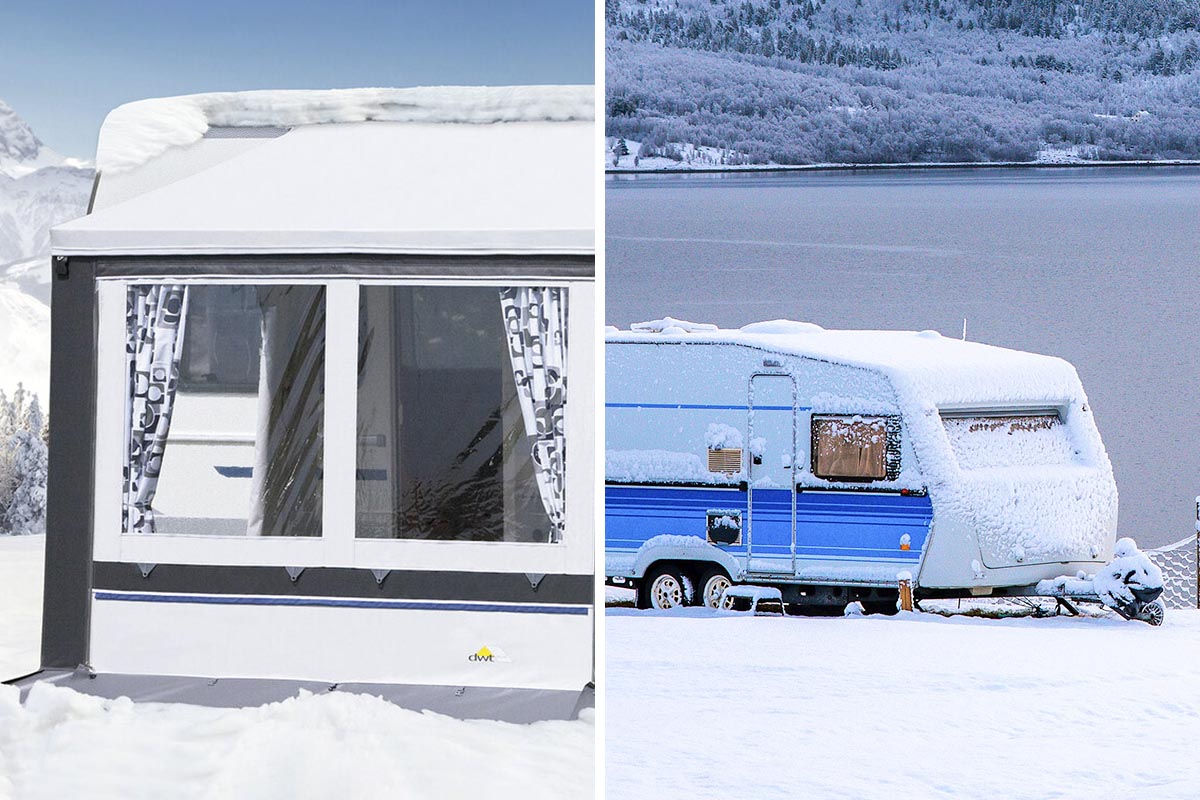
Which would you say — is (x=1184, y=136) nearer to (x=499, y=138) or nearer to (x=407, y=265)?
(x=499, y=138)

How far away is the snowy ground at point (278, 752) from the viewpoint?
2906 millimetres

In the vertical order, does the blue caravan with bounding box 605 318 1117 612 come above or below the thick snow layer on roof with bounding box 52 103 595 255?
below

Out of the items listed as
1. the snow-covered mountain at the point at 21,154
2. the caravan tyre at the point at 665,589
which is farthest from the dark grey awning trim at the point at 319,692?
the snow-covered mountain at the point at 21,154

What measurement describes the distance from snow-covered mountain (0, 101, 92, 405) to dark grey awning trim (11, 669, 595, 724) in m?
8.50

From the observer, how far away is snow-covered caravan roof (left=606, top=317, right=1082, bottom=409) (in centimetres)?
393

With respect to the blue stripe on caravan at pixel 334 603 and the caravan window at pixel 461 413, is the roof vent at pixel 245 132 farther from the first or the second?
the blue stripe on caravan at pixel 334 603

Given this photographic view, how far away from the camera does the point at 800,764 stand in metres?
3.63

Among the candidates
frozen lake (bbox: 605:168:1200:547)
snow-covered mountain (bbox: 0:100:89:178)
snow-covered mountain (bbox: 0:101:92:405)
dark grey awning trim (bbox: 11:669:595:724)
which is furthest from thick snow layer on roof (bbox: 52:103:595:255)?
snow-covered mountain (bbox: 0:100:89:178)

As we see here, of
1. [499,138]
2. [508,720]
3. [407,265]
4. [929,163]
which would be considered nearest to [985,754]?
[508,720]

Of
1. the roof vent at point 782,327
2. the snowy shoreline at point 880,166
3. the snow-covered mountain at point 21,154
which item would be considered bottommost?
the roof vent at point 782,327

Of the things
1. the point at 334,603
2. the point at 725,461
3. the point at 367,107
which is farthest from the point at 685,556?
the point at 367,107

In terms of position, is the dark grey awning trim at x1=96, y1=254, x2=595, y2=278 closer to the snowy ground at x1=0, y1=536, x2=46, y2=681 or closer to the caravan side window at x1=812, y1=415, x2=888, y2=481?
the caravan side window at x1=812, y1=415, x2=888, y2=481

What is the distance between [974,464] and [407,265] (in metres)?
1.99

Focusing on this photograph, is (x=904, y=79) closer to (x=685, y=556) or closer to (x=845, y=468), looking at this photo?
(x=845, y=468)
